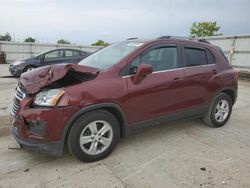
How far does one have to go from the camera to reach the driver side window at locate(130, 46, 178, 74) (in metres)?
3.56

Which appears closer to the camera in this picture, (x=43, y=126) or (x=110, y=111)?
(x=43, y=126)

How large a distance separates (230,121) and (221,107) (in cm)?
63

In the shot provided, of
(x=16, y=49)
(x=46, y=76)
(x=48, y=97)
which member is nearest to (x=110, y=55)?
(x=46, y=76)

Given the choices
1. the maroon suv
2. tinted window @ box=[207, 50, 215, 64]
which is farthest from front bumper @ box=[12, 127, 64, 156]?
tinted window @ box=[207, 50, 215, 64]

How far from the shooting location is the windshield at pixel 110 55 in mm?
3562

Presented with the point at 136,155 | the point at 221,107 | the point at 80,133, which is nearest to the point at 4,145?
the point at 80,133

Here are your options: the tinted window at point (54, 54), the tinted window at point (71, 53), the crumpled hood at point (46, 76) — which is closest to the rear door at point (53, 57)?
the tinted window at point (54, 54)

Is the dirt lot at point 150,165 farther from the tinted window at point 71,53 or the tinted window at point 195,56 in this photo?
the tinted window at point 71,53

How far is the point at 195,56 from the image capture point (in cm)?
429

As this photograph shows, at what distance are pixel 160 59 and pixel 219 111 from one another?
1.85 meters

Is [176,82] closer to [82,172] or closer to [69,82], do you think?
[69,82]

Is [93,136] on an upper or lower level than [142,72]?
lower

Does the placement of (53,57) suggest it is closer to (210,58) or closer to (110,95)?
(210,58)

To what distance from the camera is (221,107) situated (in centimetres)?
476
